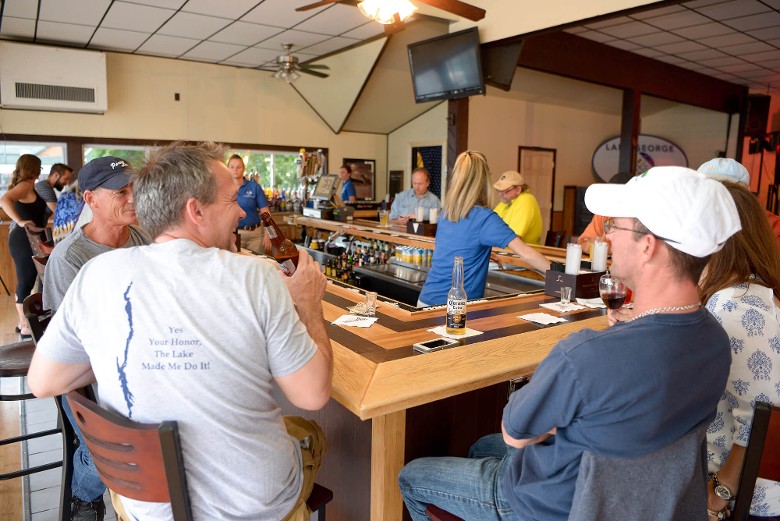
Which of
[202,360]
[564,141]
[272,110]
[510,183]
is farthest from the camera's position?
[564,141]

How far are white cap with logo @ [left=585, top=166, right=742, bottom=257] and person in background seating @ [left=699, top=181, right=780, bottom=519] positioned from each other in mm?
413

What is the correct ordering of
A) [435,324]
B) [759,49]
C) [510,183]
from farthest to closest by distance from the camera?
[759,49] < [510,183] < [435,324]

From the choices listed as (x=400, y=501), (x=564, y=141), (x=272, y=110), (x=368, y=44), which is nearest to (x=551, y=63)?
(x=368, y=44)

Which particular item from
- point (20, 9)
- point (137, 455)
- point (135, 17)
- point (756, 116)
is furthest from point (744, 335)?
point (756, 116)

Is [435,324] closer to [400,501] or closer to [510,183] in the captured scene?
[400,501]

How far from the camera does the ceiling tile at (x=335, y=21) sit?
6.07m

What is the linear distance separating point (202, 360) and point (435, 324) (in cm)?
120

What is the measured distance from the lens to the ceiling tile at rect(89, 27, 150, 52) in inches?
268

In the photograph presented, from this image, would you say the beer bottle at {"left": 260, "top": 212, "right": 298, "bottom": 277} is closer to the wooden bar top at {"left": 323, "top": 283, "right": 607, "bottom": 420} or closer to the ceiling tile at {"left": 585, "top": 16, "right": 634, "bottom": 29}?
the wooden bar top at {"left": 323, "top": 283, "right": 607, "bottom": 420}

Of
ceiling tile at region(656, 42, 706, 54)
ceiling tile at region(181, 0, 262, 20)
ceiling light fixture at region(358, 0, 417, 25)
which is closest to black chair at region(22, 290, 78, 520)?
ceiling light fixture at region(358, 0, 417, 25)

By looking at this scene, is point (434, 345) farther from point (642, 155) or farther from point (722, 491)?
point (642, 155)

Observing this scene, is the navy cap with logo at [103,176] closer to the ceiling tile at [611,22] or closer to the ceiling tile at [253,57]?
the ceiling tile at [611,22]

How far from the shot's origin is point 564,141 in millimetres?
10641

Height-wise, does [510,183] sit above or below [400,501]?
above
